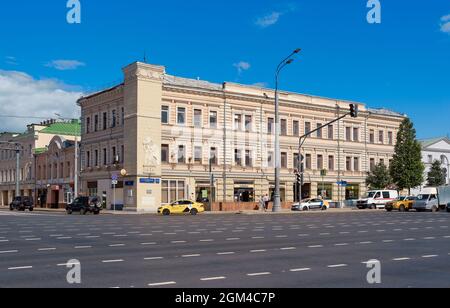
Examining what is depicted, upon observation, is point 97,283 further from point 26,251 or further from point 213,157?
point 213,157

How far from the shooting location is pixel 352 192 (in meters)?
66.8

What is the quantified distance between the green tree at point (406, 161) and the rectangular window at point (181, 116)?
27529mm

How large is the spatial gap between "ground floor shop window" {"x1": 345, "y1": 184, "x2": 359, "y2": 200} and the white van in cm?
758

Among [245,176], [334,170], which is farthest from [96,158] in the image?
[334,170]

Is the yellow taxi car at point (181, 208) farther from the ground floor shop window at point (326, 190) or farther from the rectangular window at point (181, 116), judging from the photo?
the ground floor shop window at point (326, 190)

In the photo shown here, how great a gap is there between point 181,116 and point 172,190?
7426 mm

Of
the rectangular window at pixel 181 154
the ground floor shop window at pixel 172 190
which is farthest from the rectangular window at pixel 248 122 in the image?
the ground floor shop window at pixel 172 190

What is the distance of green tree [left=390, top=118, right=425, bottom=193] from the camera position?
64.9 metres

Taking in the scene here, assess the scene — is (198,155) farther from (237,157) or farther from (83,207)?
(83,207)

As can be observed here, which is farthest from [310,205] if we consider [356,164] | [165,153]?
[165,153]

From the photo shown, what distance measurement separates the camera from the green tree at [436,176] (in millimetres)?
78688

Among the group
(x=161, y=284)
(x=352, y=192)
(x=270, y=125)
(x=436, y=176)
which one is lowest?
(x=161, y=284)

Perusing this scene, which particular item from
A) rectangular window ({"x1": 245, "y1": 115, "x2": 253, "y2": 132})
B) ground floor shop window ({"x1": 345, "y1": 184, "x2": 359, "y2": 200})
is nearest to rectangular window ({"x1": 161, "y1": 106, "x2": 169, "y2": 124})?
rectangular window ({"x1": 245, "y1": 115, "x2": 253, "y2": 132})

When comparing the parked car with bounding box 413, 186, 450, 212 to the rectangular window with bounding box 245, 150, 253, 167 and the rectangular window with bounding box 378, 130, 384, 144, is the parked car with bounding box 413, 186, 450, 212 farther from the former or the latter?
the rectangular window with bounding box 378, 130, 384, 144
